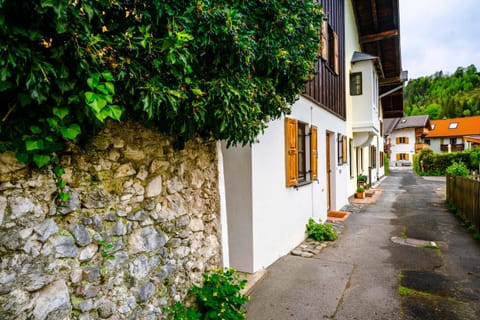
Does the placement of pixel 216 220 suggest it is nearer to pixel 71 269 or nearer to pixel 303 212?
pixel 71 269

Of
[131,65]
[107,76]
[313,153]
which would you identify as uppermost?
[131,65]

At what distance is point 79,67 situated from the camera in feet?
4.54

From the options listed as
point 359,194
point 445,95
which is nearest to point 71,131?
point 359,194

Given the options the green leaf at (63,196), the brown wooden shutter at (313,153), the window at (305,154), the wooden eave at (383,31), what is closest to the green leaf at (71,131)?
the green leaf at (63,196)

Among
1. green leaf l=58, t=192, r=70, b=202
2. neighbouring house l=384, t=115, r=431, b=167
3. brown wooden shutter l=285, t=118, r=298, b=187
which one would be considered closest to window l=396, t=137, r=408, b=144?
neighbouring house l=384, t=115, r=431, b=167

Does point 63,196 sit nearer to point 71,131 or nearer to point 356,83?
point 71,131

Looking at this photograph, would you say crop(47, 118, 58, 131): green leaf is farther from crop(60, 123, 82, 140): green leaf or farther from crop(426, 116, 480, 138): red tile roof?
crop(426, 116, 480, 138): red tile roof

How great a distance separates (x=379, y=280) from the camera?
3721 mm

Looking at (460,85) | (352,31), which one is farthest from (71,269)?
(460,85)

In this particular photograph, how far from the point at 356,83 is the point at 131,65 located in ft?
32.2

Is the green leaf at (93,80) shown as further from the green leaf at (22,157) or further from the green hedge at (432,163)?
the green hedge at (432,163)

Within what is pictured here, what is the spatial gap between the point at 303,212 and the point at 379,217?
130 inches

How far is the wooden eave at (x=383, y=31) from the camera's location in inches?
398

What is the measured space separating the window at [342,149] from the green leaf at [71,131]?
7557mm
